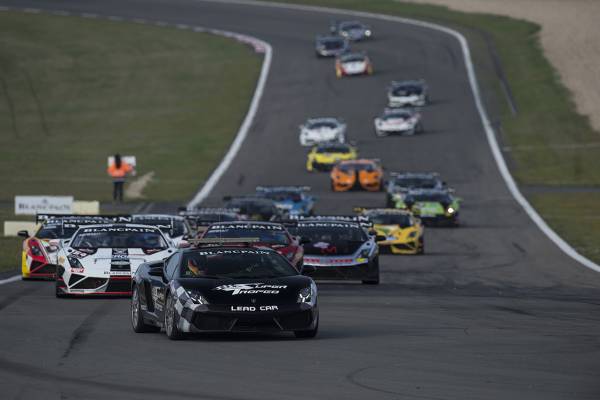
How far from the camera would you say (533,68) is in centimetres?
8581

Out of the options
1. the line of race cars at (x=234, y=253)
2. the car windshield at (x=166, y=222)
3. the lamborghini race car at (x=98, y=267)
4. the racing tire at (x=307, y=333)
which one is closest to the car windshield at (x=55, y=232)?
the line of race cars at (x=234, y=253)

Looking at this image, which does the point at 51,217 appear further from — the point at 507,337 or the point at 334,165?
the point at 334,165

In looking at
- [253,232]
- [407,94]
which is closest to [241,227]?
[253,232]

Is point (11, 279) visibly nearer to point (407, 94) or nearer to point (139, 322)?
point (139, 322)

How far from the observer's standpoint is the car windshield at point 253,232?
26.4 metres

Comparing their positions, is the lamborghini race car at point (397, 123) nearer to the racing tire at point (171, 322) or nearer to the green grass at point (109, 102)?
the green grass at point (109, 102)

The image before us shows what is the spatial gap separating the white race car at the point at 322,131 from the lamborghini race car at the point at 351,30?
3066 centimetres

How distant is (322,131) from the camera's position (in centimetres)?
6675

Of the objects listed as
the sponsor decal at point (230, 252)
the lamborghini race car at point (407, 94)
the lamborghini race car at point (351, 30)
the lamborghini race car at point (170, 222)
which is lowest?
the lamborghini race car at point (170, 222)

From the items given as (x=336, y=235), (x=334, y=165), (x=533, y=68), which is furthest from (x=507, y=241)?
(x=533, y=68)

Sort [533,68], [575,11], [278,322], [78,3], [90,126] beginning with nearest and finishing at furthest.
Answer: [278,322] < [90,126] < [533,68] < [575,11] < [78,3]

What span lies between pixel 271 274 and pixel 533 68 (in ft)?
231

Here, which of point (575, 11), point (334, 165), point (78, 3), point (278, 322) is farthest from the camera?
point (78, 3)

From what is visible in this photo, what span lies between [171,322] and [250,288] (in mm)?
955
